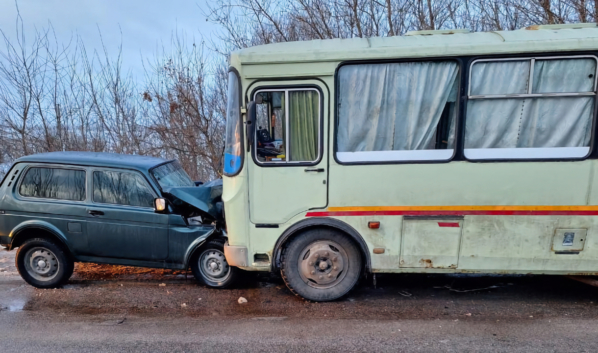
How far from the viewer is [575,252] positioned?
12.8ft

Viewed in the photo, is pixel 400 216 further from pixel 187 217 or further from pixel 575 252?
pixel 187 217

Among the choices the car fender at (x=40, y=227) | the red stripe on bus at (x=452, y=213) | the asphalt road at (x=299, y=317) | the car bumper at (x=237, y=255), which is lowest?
the asphalt road at (x=299, y=317)

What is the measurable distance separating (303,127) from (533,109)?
8.40 feet

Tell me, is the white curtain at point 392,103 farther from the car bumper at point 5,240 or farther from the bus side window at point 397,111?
the car bumper at point 5,240

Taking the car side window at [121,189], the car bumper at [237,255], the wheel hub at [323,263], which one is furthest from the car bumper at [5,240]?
the wheel hub at [323,263]

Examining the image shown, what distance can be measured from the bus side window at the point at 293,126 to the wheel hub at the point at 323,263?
108cm

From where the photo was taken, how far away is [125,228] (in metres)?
4.67

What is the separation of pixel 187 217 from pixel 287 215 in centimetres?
155

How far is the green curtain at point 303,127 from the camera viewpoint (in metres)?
4.08

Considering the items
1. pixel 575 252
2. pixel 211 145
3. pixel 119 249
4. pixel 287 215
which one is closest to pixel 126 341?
pixel 119 249

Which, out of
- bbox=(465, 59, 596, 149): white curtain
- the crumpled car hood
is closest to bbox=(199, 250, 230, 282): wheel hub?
the crumpled car hood

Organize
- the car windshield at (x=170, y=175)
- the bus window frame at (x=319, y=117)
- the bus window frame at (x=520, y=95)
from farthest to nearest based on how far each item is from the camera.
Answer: the car windshield at (x=170, y=175) < the bus window frame at (x=319, y=117) < the bus window frame at (x=520, y=95)

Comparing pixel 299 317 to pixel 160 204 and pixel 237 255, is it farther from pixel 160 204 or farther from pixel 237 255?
pixel 160 204

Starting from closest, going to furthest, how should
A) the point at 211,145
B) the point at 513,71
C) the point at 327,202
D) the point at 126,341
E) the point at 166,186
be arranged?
the point at 126,341 → the point at 513,71 → the point at 327,202 → the point at 166,186 → the point at 211,145
